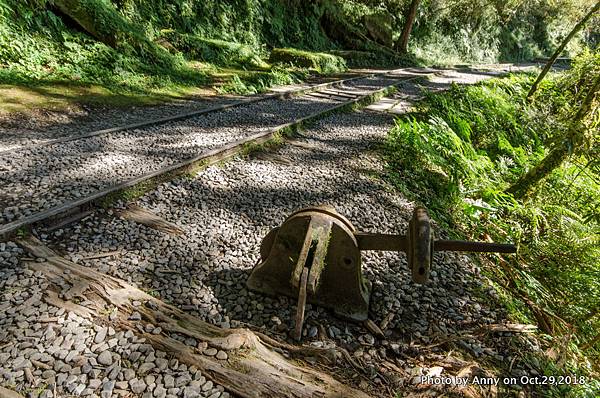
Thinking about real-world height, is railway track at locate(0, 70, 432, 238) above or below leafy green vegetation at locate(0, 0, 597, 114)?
below

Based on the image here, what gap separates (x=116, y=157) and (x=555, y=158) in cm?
627

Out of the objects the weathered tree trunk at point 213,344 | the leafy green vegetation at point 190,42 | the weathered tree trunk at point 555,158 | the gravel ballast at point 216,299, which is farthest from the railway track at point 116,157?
the weathered tree trunk at point 555,158

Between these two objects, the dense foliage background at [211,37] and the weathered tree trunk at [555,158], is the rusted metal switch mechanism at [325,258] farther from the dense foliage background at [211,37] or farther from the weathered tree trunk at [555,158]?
the dense foliage background at [211,37]

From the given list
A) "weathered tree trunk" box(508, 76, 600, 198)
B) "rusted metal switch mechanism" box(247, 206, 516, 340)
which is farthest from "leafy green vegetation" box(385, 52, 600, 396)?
"rusted metal switch mechanism" box(247, 206, 516, 340)

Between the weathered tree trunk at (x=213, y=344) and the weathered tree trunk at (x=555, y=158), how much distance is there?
191 inches

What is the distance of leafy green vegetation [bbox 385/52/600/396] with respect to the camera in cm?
360

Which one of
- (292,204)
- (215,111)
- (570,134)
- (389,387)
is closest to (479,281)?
(389,387)

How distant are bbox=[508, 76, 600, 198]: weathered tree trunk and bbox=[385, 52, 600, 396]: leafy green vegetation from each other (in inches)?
4.2

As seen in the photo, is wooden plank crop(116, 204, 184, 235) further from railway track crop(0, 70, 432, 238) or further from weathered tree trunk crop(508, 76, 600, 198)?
weathered tree trunk crop(508, 76, 600, 198)

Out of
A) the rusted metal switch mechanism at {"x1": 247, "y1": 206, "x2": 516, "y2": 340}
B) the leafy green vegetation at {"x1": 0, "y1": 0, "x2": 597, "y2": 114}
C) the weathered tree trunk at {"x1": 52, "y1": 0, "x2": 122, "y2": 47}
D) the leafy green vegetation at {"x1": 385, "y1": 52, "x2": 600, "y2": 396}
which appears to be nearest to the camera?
the rusted metal switch mechanism at {"x1": 247, "y1": 206, "x2": 516, "y2": 340}

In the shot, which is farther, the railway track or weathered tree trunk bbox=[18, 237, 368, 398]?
the railway track

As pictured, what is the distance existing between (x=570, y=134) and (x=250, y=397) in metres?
6.19

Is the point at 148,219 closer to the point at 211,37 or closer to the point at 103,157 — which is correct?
the point at 103,157

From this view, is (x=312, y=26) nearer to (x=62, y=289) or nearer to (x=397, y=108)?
(x=397, y=108)
